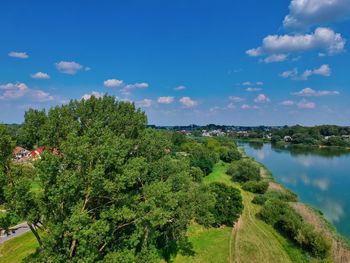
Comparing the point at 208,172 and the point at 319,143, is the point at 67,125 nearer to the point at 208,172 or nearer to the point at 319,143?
the point at 208,172

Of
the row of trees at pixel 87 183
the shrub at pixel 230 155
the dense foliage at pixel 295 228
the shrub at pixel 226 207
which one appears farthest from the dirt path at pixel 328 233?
the shrub at pixel 230 155

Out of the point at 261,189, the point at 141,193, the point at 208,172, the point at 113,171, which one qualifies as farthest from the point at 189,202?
the point at 208,172

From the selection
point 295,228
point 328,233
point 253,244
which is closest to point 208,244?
point 253,244

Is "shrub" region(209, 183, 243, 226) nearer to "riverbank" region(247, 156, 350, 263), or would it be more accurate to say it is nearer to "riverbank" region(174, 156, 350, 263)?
"riverbank" region(174, 156, 350, 263)

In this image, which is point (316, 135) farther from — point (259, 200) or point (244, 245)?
point (244, 245)

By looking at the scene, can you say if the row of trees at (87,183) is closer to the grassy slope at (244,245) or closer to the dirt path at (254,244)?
the grassy slope at (244,245)

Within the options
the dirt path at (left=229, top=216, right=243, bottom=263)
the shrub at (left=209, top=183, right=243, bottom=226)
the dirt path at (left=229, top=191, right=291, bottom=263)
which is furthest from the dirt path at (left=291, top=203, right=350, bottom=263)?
the shrub at (left=209, top=183, right=243, bottom=226)
